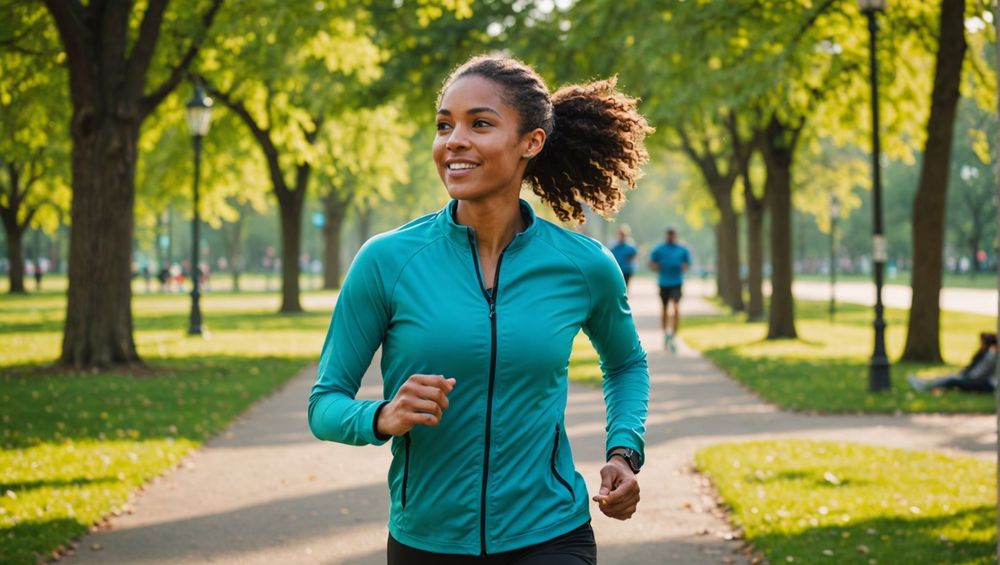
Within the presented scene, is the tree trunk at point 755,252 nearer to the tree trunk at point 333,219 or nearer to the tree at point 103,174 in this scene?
the tree at point 103,174

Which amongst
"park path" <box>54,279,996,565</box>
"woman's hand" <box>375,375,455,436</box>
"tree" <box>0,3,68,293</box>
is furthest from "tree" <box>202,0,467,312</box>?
"woman's hand" <box>375,375,455,436</box>

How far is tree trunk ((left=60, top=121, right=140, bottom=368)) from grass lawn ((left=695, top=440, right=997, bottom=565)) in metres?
8.96

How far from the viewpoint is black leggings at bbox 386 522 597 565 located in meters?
2.86

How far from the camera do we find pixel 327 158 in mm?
27922

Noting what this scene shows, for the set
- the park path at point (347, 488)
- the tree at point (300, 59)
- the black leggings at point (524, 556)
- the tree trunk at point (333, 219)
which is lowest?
the park path at point (347, 488)

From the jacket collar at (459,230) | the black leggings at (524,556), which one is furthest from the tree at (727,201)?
the black leggings at (524,556)

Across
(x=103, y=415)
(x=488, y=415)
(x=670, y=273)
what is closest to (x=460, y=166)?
(x=488, y=415)

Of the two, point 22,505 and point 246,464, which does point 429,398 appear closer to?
point 22,505

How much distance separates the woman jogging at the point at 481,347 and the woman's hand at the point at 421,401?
10 centimetres

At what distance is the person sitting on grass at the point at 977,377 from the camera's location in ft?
44.8

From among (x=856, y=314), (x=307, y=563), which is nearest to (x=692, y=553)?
(x=307, y=563)

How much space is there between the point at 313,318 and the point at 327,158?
18.2ft

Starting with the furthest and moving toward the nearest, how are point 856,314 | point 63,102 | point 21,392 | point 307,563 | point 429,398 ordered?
point 856,314 < point 63,102 < point 21,392 < point 307,563 < point 429,398

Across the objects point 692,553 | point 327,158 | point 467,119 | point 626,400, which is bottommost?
point 692,553
